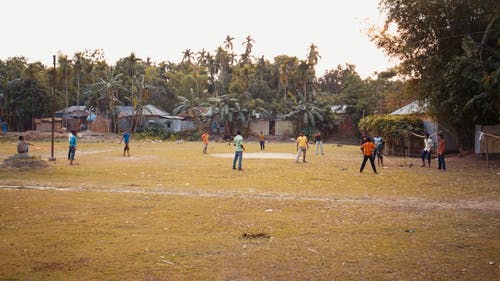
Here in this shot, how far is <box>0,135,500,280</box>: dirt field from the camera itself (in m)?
6.52

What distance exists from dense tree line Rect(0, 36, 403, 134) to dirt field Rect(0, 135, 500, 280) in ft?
121

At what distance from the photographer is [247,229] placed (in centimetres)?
902

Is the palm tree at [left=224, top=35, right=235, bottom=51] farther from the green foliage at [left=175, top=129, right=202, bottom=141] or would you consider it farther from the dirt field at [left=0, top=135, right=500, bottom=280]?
the dirt field at [left=0, top=135, right=500, bottom=280]

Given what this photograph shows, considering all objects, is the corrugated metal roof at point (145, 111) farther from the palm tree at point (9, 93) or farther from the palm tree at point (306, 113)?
the palm tree at point (306, 113)

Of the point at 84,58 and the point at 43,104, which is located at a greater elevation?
the point at 84,58

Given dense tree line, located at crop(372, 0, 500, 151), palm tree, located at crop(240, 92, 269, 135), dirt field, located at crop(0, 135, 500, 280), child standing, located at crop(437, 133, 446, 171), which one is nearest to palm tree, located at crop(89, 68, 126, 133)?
palm tree, located at crop(240, 92, 269, 135)

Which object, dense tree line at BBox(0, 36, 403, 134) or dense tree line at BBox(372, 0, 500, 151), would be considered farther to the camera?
dense tree line at BBox(0, 36, 403, 134)

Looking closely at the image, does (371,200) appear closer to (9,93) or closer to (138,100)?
(138,100)

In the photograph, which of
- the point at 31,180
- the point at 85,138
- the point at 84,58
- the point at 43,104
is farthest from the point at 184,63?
the point at 31,180

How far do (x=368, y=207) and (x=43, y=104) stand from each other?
202ft

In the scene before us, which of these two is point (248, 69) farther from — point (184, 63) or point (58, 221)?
point (58, 221)

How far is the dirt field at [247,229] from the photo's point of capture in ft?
21.4

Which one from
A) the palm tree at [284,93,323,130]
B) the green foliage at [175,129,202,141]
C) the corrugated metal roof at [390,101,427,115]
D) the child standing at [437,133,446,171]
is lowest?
the child standing at [437,133,446,171]

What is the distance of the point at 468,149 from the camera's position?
29.0m
